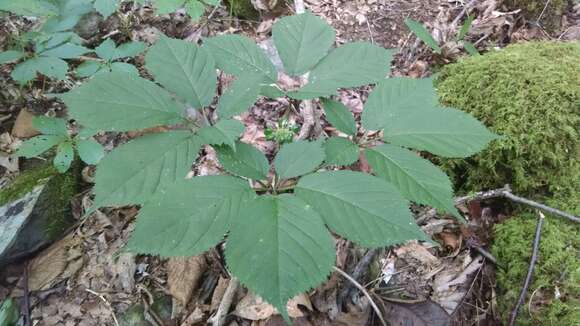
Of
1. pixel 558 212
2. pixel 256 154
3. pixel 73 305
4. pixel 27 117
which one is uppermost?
pixel 256 154

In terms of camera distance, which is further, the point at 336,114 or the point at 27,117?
the point at 27,117

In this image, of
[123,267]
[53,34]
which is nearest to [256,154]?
[123,267]

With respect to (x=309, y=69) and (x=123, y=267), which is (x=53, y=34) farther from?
(x=309, y=69)

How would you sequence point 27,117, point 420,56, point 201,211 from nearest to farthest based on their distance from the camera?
point 201,211 < point 27,117 < point 420,56

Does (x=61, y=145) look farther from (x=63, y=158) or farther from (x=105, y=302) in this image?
(x=105, y=302)

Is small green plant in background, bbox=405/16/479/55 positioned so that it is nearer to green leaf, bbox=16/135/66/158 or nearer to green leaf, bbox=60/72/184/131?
green leaf, bbox=60/72/184/131

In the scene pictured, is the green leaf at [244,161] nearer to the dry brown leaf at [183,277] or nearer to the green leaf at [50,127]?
the dry brown leaf at [183,277]
